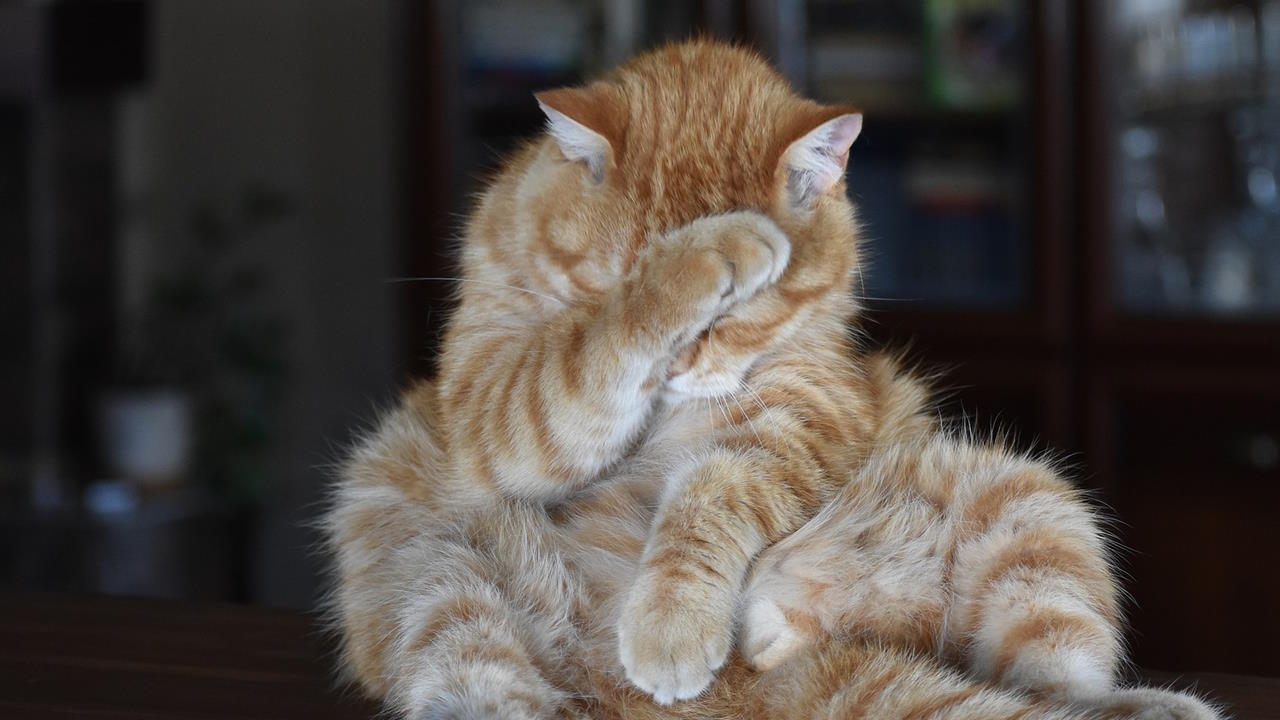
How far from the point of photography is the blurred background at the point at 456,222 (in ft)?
7.69

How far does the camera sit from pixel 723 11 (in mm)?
2561

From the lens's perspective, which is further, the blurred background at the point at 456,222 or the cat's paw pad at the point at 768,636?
the blurred background at the point at 456,222

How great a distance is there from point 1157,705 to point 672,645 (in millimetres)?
264

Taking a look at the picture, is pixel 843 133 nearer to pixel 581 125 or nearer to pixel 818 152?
pixel 818 152

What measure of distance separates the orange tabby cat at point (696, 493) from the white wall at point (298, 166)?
2322mm

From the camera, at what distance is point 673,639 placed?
70 cm

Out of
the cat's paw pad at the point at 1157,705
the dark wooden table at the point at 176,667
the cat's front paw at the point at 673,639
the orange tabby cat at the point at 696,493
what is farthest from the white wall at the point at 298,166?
the cat's paw pad at the point at 1157,705

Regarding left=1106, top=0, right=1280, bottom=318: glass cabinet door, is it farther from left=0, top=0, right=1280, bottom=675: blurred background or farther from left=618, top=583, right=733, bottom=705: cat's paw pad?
left=618, top=583, right=733, bottom=705: cat's paw pad

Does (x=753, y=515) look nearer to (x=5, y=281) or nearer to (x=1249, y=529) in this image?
(x=1249, y=529)

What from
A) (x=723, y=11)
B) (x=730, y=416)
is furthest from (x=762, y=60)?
(x=723, y=11)

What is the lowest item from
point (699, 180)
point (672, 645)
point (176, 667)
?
point (176, 667)

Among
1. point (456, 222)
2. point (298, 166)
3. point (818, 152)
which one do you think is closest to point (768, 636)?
point (818, 152)

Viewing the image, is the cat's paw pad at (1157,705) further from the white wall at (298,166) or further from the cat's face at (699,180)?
the white wall at (298,166)

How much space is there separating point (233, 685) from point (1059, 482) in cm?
56
